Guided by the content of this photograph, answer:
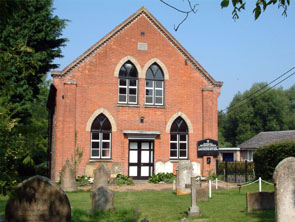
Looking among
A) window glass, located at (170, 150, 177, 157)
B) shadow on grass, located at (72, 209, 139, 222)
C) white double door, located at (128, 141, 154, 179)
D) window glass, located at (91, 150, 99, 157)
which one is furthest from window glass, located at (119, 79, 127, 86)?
shadow on grass, located at (72, 209, 139, 222)

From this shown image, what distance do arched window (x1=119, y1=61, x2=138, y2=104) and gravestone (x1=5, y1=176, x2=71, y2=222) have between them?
1665 centimetres

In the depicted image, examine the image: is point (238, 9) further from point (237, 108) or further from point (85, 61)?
point (237, 108)

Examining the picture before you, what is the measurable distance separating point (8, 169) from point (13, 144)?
0.34 meters

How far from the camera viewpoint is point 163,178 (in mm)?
23516

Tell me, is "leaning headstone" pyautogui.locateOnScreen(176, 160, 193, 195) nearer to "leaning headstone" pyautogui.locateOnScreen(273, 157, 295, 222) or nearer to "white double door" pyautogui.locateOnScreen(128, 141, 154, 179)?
"white double door" pyautogui.locateOnScreen(128, 141, 154, 179)

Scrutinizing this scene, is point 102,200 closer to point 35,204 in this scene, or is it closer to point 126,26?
point 35,204

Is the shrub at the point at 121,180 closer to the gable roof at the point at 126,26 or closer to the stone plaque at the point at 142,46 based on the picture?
the gable roof at the point at 126,26

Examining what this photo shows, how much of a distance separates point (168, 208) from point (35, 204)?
637 cm

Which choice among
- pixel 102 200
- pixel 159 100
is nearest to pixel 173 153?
pixel 159 100

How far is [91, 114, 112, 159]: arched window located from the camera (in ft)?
76.5

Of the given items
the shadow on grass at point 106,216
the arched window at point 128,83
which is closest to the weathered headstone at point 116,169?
the arched window at point 128,83

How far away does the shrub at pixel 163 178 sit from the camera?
76.1 ft

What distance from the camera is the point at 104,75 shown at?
23.8 m

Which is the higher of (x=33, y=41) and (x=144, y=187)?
(x=33, y=41)
